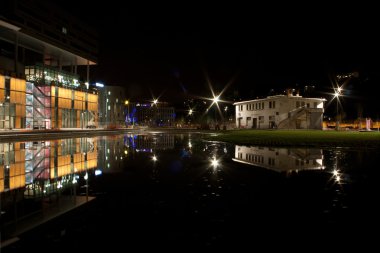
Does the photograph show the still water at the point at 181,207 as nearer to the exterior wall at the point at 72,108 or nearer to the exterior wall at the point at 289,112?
the exterior wall at the point at 72,108

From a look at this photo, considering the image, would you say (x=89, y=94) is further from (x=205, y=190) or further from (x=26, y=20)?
(x=205, y=190)

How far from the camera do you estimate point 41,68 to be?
208ft

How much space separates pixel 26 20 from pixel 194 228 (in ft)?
206

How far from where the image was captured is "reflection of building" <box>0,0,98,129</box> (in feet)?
167

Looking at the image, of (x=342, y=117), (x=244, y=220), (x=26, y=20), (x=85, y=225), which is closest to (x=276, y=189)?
(x=244, y=220)

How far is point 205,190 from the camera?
8180mm

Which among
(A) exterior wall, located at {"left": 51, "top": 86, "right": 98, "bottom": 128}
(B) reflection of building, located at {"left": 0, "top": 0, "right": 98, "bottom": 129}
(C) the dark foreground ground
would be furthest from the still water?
(A) exterior wall, located at {"left": 51, "top": 86, "right": 98, "bottom": 128}

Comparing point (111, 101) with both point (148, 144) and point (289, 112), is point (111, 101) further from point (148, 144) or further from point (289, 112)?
point (148, 144)

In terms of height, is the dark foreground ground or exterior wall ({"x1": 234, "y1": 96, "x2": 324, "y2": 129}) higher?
exterior wall ({"x1": 234, "y1": 96, "x2": 324, "y2": 129})

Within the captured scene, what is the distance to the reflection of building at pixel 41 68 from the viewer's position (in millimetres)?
50938

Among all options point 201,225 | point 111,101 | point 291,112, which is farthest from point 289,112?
point 111,101

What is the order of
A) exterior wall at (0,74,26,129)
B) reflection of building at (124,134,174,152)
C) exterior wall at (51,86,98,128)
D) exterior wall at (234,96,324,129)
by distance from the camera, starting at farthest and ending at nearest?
exterior wall at (234,96,324,129), exterior wall at (51,86,98,128), exterior wall at (0,74,26,129), reflection of building at (124,134,174,152)

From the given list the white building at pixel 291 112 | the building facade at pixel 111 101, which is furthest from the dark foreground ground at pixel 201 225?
the building facade at pixel 111 101

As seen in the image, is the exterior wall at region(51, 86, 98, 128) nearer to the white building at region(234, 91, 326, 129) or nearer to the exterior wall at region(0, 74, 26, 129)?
the exterior wall at region(0, 74, 26, 129)
